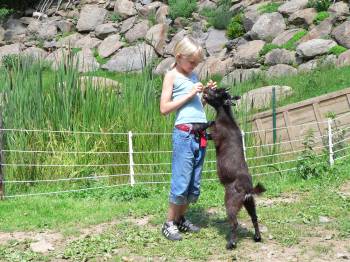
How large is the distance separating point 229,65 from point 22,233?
12.9 metres

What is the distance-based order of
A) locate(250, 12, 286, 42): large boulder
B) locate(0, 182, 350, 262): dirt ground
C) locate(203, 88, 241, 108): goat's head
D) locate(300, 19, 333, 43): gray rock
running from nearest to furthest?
locate(0, 182, 350, 262): dirt ground
locate(203, 88, 241, 108): goat's head
locate(300, 19, 333, 43): gray rock
locate(250, 12, 286, 42): large boulder

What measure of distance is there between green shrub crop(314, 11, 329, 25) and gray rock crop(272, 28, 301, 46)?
566 mm

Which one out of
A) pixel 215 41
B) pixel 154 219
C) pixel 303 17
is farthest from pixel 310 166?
pixel 215 41

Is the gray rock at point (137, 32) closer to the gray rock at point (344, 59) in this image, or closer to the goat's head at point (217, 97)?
the gray rock at point (344, 59)

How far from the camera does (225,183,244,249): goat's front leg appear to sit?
5172mm

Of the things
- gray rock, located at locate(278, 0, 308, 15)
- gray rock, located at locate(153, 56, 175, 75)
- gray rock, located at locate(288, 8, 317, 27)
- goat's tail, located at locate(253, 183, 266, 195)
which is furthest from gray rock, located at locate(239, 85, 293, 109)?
goat's tail, located at locate(253, 183, 266, 195)

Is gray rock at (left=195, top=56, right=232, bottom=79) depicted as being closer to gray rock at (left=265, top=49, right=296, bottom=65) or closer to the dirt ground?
gray rock at (left=265, top=49, right=296, bottom=65)

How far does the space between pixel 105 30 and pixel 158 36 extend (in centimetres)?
282

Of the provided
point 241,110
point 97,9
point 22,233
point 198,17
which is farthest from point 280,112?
point 97,9

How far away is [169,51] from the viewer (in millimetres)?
20438

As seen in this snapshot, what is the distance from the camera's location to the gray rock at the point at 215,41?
19.9 m

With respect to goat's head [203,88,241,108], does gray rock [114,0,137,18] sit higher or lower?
higher

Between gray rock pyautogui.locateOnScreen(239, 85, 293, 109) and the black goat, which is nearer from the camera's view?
the black goat

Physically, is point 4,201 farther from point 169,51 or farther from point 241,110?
point 169,51
